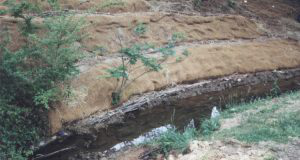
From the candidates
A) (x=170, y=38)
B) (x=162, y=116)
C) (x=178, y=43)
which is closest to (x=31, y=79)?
(x=162, y=116)

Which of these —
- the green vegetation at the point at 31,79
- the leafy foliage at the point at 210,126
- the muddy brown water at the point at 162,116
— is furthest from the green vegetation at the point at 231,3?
the leafy foliage at the point at 210,126

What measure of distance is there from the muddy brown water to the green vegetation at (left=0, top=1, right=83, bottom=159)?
0.60m

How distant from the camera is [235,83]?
486 inches

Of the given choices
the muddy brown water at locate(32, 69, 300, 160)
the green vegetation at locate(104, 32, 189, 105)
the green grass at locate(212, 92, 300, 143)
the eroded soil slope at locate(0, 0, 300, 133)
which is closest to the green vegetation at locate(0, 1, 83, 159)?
the eroded soil slope at locate(0, 0, 300, 133)

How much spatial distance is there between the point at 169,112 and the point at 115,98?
143 cm

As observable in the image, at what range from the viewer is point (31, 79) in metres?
7.85

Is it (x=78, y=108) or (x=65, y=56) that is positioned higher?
(x=65, y=56)

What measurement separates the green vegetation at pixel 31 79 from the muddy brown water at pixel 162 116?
Answer: 0.60m

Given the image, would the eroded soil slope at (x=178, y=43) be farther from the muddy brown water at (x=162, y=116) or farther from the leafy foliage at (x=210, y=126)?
the leafy foliage at (x=210, y=126)

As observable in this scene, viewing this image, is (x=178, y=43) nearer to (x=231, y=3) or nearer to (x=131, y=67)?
(x=131, y=67)

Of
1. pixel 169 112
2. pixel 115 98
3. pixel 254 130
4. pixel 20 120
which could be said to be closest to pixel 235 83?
pixel 169 112

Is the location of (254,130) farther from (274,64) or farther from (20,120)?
(274,64)

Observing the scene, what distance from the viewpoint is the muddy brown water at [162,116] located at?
798 cm

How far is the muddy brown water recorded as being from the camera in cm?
798
